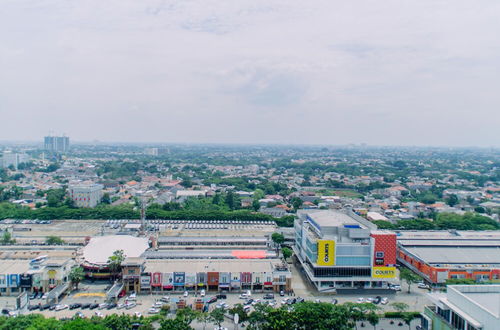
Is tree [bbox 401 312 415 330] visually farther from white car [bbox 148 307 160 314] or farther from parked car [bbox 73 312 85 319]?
parked car [bbox 73 312 85 319]

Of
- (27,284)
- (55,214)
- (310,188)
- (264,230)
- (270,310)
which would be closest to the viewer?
(270,310)

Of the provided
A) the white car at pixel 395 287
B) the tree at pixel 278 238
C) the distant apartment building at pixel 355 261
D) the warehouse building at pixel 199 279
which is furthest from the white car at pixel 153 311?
the white car at pixel 395 287

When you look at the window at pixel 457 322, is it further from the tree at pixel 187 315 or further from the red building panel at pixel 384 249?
the tree at pixel 187 315

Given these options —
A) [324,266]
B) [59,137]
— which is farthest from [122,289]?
[59,137]

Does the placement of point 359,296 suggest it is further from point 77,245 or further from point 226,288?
point 77,245

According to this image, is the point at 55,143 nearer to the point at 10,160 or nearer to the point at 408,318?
the point at 10,160

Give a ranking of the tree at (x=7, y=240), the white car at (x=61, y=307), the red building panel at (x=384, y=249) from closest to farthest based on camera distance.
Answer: the white car at (x=61, y=307)
the red building panel at (x=384, y=249)
the tree at (x=7, y=240)
